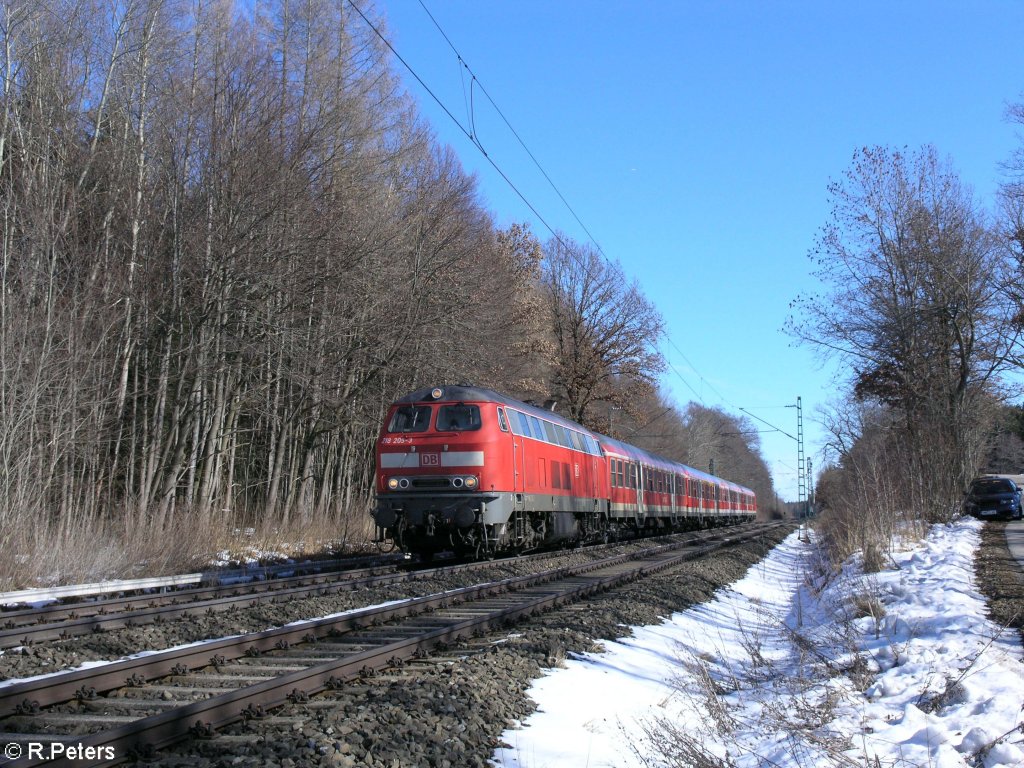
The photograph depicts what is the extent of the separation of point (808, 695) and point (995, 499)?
26.4 meters

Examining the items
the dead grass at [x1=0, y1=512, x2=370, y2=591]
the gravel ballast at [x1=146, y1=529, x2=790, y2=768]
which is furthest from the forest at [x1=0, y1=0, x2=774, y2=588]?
the gravel ballast at [x1=146, y1=529, x2=790, y2=768]

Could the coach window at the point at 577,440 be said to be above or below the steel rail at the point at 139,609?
above

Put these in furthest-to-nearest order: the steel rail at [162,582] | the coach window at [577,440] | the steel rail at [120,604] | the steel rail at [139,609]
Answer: the coach window at [577,440], the steel rail at [162,582], the steel rail at [120,604], the steel rail at [139,609]

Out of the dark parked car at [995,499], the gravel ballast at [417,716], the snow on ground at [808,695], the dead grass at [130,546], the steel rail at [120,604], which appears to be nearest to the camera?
the gravel ballast at [417,716]

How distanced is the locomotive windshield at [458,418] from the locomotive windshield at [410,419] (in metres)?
0.28

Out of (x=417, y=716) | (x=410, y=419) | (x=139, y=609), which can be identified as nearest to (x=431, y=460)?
(x=410, y=419)

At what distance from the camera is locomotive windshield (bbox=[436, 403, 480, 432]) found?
50.3 ft

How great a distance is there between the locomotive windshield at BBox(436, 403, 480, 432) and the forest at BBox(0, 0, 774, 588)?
4.79m

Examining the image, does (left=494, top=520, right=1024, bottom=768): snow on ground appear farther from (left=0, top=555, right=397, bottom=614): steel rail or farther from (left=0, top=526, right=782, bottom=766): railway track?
(left=0, top=555, right=397, bottom=614): steel rail

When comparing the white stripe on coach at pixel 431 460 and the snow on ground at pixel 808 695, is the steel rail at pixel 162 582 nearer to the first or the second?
the white stripe on coach at pixel 431 460

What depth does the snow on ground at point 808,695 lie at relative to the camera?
4.99 meters

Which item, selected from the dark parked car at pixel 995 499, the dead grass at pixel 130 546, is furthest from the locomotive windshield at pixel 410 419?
the dark parked car at pixel 995 499

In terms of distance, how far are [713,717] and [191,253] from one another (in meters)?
15.1

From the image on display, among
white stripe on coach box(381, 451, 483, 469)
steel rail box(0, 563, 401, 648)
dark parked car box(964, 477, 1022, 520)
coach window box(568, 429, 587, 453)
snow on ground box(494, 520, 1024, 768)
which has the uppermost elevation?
coach window box(568, 429, 587, 453)
